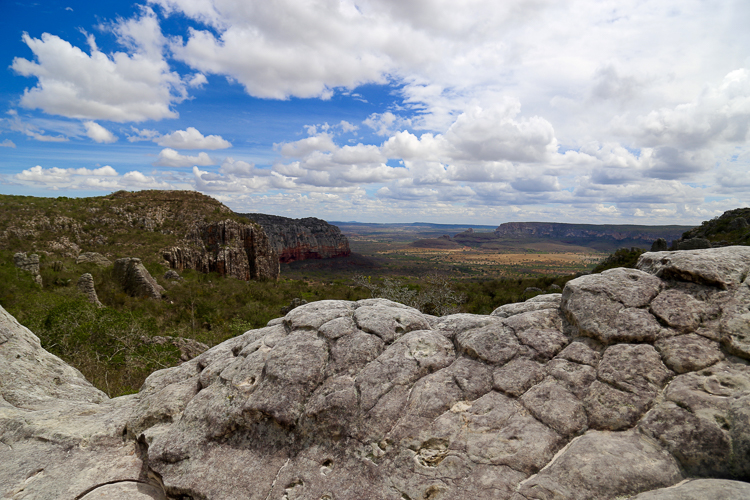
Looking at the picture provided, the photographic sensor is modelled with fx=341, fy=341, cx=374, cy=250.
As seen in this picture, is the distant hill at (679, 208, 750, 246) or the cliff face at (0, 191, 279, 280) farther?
the cliff face at (0, 191, 279, 280)

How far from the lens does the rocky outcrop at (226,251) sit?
48903mm

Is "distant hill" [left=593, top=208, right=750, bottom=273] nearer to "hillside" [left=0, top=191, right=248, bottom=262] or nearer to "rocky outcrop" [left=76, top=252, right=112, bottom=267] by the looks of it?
"rocky outcrop" [left=76, top=252, right=112, bottom=267]

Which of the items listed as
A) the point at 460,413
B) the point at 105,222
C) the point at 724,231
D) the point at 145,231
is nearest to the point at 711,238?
the point at 724,231

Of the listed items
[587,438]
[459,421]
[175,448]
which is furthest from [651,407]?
[175,448]

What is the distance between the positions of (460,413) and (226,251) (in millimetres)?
51969

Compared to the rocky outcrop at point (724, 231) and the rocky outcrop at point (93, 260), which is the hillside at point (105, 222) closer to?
the rocky outcrop at point (93, 260)

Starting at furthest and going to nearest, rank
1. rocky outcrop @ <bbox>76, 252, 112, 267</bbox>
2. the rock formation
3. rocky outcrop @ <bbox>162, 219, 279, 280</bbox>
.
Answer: rocky outcrop @ <bbox>162, 219, 279, 280</bbox> → rocky outcrop @ <bbox>76, 252, 112, 267</bbox> → the rock formation

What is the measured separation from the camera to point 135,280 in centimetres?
3103

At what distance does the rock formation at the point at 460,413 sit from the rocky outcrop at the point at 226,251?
43.4m

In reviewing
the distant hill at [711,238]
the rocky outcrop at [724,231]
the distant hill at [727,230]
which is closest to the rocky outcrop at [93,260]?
the distant hill at [711,238]

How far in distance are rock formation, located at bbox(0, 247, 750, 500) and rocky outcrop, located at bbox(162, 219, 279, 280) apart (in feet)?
143

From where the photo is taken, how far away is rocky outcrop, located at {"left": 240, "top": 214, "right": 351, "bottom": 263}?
171750 mm

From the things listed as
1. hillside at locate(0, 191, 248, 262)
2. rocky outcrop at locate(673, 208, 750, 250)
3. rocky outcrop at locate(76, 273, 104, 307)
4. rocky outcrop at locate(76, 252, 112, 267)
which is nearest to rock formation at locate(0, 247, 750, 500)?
rocky outcrop at locate(76, 273, 104, 307)

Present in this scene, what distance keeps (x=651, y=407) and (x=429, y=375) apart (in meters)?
3.77
